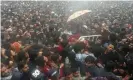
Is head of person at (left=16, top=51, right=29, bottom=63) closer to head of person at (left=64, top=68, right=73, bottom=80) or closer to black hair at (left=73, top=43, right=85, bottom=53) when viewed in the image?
head of person at (left=64, top=68, right=73, bottom=80)

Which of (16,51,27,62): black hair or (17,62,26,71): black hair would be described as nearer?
(17,62,26,71): black hair

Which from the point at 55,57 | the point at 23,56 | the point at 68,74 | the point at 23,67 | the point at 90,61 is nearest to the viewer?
the point at 23,67

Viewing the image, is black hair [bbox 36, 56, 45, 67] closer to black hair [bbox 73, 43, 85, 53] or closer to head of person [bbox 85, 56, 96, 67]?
head of person [bbox 85, 56, 96, 67]

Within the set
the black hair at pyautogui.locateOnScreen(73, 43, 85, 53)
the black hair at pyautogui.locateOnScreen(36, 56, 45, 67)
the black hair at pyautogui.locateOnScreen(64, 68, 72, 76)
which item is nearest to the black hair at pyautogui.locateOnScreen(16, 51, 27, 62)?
the black hair at pyautogui.locateOnScreen(36, 56, 45, 67)

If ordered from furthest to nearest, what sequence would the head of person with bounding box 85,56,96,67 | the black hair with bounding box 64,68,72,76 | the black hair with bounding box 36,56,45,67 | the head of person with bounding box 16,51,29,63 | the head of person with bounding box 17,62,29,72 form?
the black hair with bounding box 64,68,72,76
the head of person with bounding box 85,56,96,67
the head of person with bounding box 16,51,29,63
the black hair with bounding box 36,56,45,67
the head of person with bounding box 17,62,29,72

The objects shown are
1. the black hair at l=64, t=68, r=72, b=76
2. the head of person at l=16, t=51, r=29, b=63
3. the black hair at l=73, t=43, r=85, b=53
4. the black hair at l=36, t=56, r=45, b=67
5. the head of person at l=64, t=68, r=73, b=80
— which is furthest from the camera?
the black hair at l=73, t=43, r=85, b=53

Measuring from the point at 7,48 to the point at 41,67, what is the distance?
247 centimetres

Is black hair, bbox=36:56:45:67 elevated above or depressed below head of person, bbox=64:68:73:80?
above

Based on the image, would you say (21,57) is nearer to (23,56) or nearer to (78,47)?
(23,56)

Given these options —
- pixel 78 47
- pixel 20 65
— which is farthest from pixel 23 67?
pixel 78 47

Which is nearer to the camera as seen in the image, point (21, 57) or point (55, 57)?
point (21, 57)

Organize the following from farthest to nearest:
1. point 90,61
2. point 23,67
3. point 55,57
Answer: point 55,57
point 90,61
point 23,67

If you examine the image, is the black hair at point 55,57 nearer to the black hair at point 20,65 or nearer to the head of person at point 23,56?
the head of person at point 23,56

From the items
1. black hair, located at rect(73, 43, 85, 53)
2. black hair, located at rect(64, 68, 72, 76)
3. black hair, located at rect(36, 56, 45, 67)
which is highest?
black hair, located at rect(36, 56, 45, 67)
